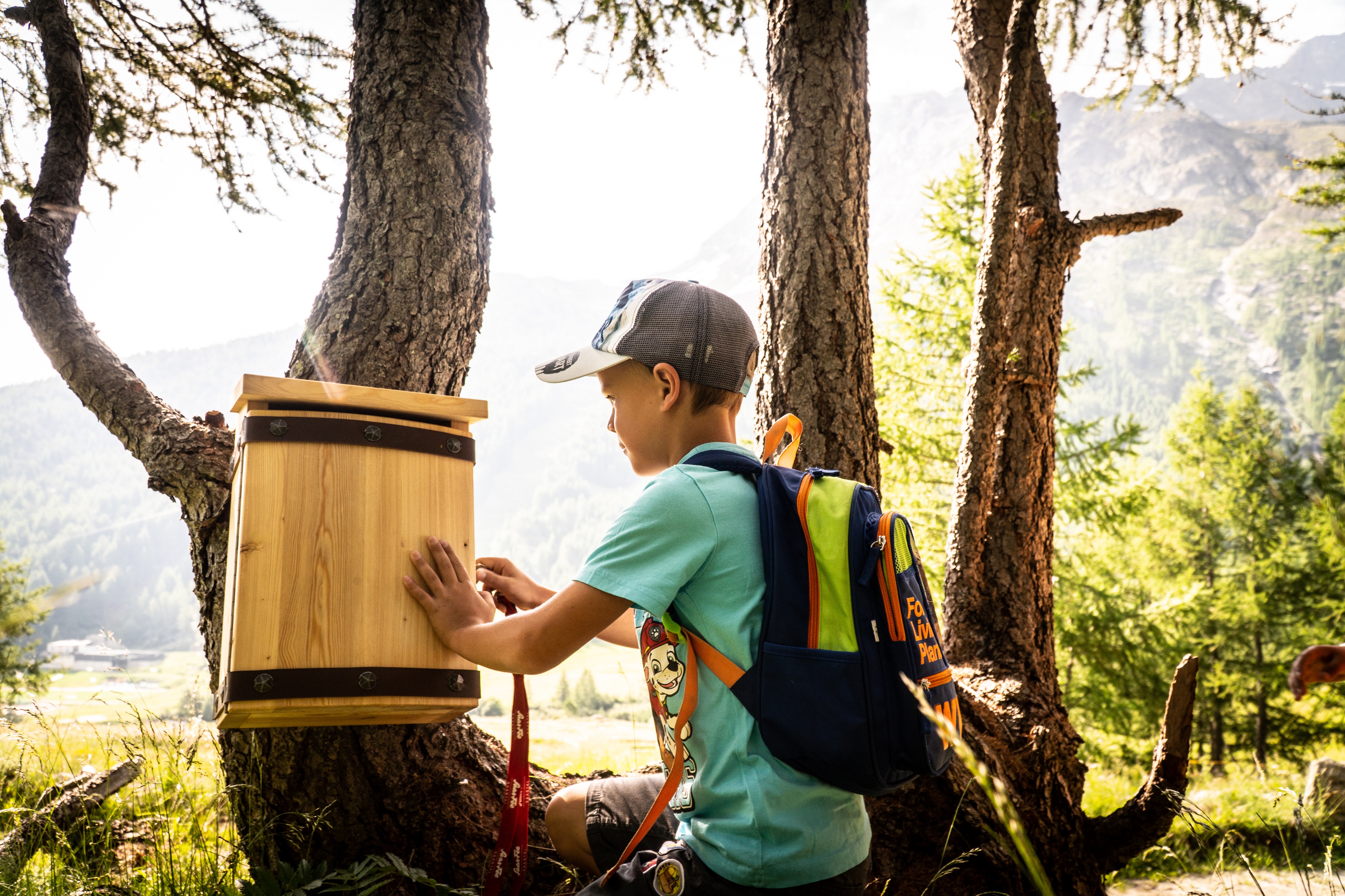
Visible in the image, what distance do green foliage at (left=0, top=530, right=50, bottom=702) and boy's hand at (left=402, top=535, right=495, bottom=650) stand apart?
25.5 inches

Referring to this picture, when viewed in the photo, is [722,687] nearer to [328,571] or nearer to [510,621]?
[510,621]

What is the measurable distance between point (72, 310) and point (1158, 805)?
413 centimetres

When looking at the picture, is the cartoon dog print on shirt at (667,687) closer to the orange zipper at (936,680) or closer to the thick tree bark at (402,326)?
the orange zipper at (936,680)

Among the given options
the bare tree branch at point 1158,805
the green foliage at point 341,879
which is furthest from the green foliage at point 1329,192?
the green foliage at point 341,879

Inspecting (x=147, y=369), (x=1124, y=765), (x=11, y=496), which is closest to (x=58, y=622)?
(x=11, y=496)

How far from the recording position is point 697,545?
4.69 ft

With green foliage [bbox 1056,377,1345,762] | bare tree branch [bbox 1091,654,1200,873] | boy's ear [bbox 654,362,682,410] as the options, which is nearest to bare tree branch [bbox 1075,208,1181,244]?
bare tree branch [bbox 1091,654,1200,873]

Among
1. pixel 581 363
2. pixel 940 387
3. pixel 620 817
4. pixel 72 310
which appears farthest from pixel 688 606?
pixel 940 387

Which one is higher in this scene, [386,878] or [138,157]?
[138,157]

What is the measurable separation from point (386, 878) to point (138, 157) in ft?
12.8

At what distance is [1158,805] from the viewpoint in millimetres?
2830

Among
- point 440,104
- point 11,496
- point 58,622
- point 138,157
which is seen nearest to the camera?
point 440,104

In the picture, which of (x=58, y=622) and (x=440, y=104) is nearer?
(x=440, y=104)

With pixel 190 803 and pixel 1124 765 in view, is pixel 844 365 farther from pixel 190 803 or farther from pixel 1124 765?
pixel 1124 765
